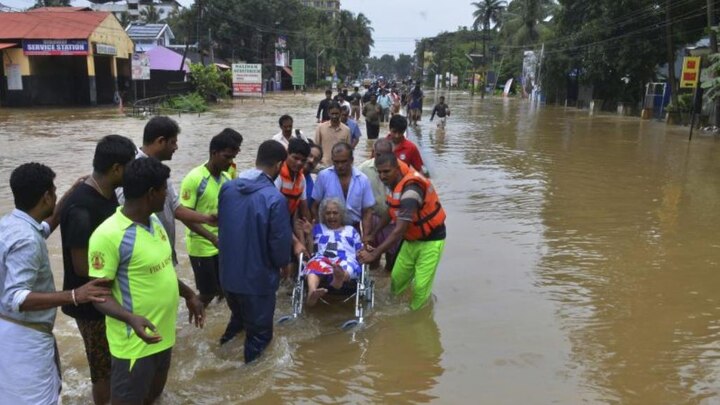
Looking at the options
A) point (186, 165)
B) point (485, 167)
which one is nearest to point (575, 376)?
point (485, 167)

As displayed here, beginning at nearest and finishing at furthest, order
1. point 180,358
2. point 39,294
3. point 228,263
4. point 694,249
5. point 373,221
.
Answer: point 39,294 < point 228,263 < point 180,358 < point 373,221 < point 694,249

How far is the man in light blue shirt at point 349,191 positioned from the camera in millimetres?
5188

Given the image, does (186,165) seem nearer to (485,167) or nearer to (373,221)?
(485,167)

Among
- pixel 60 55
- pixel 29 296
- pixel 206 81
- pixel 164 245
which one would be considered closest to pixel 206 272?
pixel 164 245

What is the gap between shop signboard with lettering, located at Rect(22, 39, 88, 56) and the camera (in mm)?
32156

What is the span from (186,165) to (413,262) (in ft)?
32.1

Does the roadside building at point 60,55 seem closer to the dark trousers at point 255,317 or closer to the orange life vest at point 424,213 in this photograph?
the orange life vest at point 424,213

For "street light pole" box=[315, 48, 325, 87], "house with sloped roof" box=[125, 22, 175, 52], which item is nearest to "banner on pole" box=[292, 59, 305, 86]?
"house with sloped roof" box=[125, 22, 175, 52]

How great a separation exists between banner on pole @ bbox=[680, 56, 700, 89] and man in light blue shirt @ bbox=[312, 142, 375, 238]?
19.3 m

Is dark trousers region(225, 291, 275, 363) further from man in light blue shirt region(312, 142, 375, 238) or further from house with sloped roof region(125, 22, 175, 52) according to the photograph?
house with sloped roof region(125, 22, 175, 52)

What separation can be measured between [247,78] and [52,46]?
15.7 meters

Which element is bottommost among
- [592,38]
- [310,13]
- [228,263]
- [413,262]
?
[413,262]

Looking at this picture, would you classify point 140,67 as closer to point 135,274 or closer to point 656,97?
point 656,97

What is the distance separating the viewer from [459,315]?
5234mm
